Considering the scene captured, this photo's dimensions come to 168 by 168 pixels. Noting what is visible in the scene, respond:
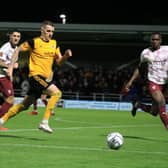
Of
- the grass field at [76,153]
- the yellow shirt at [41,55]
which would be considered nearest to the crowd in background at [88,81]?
the yellow shirt at [41,55]

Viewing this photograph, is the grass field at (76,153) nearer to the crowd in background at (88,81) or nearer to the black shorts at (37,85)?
the black shorts at (37,85)

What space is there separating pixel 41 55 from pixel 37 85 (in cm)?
59

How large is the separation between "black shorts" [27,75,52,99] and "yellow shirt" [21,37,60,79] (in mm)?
96

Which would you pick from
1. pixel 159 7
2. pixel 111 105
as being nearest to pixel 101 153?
pixel 111 105

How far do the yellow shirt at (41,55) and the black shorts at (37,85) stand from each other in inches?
3.8

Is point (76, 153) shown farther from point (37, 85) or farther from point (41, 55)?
point (41, 55)

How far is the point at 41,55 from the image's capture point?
37.5ft

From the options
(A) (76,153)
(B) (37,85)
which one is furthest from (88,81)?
(A) (76,153)

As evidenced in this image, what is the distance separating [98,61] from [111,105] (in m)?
9.17

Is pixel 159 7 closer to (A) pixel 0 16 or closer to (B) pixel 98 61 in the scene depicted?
(B) pixel 98 61

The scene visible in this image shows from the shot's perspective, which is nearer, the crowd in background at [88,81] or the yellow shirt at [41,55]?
the yellow shirt at [41,55]

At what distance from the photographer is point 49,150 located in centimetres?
902

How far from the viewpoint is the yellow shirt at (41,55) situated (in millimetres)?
11383

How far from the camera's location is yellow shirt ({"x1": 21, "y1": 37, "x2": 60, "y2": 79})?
1138cm
